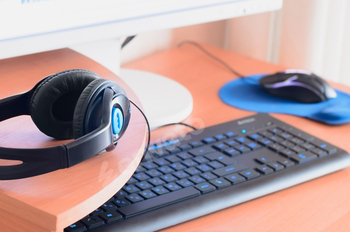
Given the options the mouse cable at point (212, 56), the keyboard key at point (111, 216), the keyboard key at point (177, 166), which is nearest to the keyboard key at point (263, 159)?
the keyboard key at point (177, 166)

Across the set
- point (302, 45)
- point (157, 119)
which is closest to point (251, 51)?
point (302, 45)

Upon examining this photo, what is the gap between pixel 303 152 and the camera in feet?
2.01

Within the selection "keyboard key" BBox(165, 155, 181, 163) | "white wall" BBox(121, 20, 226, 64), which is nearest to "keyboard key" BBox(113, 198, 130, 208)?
"keyboard key" BBox(165, 155, 181, 163)

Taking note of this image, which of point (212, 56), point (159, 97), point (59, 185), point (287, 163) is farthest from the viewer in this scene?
point (212, 56)

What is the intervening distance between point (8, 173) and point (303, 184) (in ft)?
1.22

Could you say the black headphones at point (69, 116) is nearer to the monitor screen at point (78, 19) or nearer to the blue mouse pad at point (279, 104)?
the monitor screen at point (78, 19)

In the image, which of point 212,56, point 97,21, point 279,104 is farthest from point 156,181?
point 212,56

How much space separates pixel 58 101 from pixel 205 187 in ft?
0.65

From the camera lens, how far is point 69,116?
427mm

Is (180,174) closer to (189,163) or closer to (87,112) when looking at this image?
(189,163)

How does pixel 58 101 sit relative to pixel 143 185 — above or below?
above

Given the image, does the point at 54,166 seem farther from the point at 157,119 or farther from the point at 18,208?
the point at 157,119

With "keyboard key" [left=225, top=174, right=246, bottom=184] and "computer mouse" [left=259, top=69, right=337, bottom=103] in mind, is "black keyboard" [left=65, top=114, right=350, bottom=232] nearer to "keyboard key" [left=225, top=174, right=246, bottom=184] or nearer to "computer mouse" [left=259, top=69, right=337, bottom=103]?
"keyboard key" [left=225, top=174, right=246, bottom=184]

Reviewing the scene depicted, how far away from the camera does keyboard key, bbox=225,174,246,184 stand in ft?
1.76
